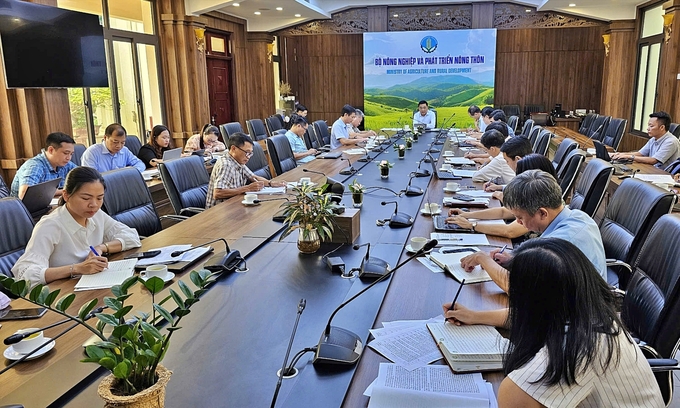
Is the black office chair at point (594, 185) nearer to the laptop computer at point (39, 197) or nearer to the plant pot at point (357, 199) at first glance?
the plant pot at point (357, 199)

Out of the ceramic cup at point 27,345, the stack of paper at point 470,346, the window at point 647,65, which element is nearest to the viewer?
the stack of paper at point 470,346

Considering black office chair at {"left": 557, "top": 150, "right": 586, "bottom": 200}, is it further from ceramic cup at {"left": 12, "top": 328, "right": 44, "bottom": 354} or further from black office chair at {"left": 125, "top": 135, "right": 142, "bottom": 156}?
black office chair at {"left": 125, "top": 135, "right": 142, "bottom": 156}

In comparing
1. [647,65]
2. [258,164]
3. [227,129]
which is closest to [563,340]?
[258,164]

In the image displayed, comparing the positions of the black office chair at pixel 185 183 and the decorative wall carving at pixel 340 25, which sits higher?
the decorative wall carving at pixel 340 25

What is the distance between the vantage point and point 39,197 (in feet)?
10.4

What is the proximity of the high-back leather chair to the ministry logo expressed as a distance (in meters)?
8.96

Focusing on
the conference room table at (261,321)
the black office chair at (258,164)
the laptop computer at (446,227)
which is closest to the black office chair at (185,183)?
the black office chair at (258,164)

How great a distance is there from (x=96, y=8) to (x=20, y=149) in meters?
2.40

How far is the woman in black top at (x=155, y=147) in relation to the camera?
529cm

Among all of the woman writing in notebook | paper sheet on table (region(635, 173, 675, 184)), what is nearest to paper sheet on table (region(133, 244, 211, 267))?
the woman writing in notebook

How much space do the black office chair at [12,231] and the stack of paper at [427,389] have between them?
1.72 m

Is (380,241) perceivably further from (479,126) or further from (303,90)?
(303,90)

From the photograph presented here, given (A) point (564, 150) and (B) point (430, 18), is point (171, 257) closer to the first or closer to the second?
(A) point (564, 150)

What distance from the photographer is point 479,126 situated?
8.71 metres
